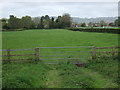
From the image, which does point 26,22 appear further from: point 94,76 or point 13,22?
point 94,76

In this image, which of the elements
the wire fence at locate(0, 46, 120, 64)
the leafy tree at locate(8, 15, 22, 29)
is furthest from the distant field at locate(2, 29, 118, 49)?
the leafy tree at locate(8, 15, 22, 29)

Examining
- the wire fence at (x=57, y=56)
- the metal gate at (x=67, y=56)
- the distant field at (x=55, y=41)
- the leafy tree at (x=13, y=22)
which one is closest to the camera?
the wire fence at (x=57, y=56)

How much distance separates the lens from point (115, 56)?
10.5 metres

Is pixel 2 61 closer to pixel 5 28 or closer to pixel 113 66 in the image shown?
pixel 113 66

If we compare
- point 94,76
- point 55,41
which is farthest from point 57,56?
point 55,41

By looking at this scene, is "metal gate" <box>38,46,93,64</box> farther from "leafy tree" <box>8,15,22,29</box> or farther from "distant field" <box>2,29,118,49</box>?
"leafy tree" <box>8,15,22,29</box>

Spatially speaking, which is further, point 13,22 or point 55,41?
point 13,22

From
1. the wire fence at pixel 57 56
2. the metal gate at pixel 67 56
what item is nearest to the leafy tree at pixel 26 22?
the metal gate at pixel 67 56

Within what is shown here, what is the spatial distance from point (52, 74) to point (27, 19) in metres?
92.5

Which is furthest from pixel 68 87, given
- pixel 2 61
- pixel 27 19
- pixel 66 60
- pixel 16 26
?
pixel 27 19

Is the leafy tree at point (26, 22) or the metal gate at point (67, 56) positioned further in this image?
the leafy tree at point (26, 22)

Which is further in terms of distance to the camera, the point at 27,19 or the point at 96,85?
the point at 27,19

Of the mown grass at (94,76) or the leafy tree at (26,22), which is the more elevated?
the leafy tree at (26,22)

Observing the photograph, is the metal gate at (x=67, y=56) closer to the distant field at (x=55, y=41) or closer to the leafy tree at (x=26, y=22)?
the distant field at (x=55, y=41)
